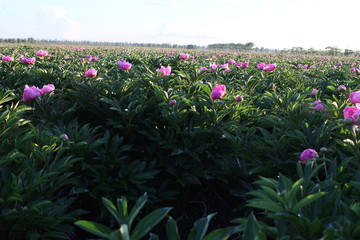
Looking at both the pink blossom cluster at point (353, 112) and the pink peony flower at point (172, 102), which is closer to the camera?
the pink blossom cluster at point (353, 112)

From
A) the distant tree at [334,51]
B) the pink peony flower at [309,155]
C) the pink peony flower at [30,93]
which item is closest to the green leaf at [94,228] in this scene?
the pink peony flower at [309,155]

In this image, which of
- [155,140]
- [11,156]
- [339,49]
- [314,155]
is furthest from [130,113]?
[339,49]

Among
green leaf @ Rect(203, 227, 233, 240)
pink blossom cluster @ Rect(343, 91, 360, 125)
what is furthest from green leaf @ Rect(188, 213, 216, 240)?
pink blossom cluster @ Rect(343, 91, 360, 125)

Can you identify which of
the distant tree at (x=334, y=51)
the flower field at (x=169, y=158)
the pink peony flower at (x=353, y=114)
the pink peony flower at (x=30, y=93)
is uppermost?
the distant tree at (x=334, y=51)

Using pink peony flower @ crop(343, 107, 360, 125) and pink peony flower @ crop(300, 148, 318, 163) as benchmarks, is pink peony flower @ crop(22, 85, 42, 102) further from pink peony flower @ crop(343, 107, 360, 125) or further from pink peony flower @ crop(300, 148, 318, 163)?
pink peony flower @ crop(343, 107, 360, 125)

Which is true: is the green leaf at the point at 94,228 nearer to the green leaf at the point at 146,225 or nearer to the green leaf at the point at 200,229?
the green leaf at the point at 146,225

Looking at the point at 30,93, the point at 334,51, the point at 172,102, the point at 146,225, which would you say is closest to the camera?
the point at 146,225

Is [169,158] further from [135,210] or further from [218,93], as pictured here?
[135,210]

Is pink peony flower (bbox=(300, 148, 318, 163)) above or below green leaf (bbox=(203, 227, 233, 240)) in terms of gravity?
above

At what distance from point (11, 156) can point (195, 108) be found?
118 centimetres

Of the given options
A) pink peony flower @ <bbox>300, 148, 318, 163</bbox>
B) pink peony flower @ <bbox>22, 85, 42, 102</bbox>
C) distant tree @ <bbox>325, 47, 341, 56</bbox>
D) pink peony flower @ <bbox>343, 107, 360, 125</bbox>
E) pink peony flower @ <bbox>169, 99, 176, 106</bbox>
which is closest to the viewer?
pink peony flower @ <bbox>300, 148, 318, 163</bbox>

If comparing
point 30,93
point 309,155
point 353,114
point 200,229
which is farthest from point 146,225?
point 30,93

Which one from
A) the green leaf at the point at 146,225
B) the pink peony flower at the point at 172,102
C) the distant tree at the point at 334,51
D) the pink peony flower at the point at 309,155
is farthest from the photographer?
the distant tree at the point at 334,51

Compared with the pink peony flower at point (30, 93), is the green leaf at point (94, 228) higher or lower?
lower
